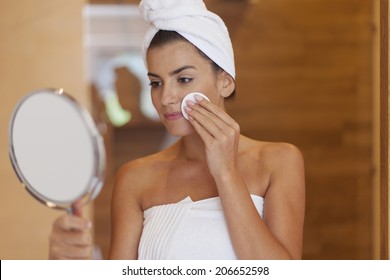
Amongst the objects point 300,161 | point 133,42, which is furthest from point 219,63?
point 133,42

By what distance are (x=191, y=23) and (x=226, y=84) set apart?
0.12 metres

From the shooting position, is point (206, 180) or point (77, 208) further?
point (206, 180)

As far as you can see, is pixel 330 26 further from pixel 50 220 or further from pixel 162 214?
pixel 50 220

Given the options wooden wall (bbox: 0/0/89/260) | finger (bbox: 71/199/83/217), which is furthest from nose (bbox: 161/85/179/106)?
wooden wall (bbox: 0/0/89/260)

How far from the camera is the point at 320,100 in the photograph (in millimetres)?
1403

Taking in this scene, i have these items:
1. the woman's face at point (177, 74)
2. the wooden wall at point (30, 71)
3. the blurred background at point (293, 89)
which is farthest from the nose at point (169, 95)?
the wooden wall at point (30, 71)

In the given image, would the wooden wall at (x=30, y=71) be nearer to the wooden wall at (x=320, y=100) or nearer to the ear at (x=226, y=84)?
the wooden wall at (x=320, y=100)

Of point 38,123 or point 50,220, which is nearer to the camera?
point 38,123

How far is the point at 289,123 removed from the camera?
1.49 meters

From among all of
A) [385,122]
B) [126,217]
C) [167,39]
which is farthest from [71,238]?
[385,122]

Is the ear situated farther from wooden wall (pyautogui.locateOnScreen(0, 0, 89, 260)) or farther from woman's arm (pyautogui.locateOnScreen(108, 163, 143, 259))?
wooden wall (pyautogui.locateOnScreen(0, 0, 89, 260))

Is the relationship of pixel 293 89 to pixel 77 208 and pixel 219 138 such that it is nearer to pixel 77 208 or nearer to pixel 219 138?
pixel 219 138

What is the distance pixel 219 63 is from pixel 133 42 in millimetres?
763
